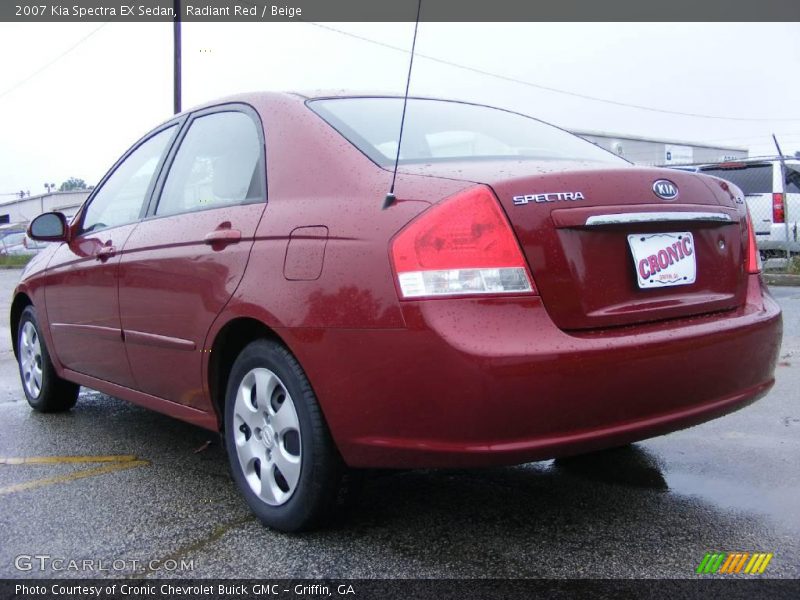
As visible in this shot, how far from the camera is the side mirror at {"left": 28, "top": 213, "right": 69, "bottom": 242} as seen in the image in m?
4.30

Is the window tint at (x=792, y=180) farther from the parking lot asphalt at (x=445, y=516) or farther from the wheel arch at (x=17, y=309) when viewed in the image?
the wheel arch at (x=17, y=309)

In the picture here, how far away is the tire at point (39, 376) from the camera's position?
4707 millimetres

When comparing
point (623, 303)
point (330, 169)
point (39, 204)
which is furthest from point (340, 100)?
point (39, 204)

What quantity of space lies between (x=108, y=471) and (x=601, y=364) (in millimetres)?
2364

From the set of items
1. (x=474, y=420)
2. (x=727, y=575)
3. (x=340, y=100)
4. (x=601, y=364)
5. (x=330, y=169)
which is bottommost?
(x=727, y=575)

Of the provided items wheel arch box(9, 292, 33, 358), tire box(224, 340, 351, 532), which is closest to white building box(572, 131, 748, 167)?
wheel arch box(9, 292, 33, 358)

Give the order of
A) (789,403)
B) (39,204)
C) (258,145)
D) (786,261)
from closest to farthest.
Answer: (258,145) < (789,403) < (786,261) < (39,204)

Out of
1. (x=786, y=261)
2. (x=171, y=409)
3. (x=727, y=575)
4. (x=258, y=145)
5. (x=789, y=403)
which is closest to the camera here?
(x=727, y=575)

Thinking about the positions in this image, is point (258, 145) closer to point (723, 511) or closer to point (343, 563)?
point (343, 563)

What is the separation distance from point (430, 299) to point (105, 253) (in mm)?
2189

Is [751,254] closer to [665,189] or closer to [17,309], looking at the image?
[665,189]

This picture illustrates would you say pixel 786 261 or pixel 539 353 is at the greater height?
pixel 539 353

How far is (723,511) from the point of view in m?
2.83

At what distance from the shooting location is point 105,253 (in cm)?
381
